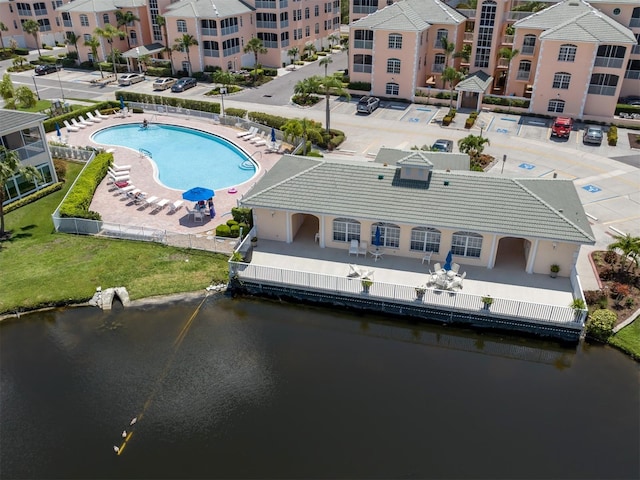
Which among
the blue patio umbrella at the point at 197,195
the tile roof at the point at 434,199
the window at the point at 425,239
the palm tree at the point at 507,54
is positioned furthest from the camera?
the palm tree at the point at 507,54

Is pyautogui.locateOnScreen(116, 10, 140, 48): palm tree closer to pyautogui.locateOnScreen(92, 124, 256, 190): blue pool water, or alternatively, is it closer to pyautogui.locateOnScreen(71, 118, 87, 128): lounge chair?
pyautogui.locateOnScreen(71, 118, 87, 128): lounge chair

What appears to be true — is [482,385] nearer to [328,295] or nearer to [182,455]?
[328,295]

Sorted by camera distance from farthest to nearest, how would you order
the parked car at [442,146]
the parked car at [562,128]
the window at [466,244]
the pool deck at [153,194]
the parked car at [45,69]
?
1. the parked car at [45,69]
2. the parked car at [562,128]
3. the parked car at [442,146]
4. the pool deck at [153,194]
5. the window at [466,244]

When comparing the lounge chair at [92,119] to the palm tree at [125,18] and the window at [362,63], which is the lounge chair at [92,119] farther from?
the window at [362,63]

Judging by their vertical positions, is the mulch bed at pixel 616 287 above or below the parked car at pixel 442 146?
below

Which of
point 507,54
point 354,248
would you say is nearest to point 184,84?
point 507,54

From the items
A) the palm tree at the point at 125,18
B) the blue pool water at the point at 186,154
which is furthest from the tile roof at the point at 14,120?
the palm tree at the point at 125,18

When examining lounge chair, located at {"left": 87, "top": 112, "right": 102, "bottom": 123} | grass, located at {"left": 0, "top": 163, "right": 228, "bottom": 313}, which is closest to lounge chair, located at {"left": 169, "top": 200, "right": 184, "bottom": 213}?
grass, located at {"left": 0, "top": 163, "right": 228, "bottom": 313}

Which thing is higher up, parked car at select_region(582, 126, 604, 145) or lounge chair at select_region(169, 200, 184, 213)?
parked car at select_region(582, 126, 604, 145)
